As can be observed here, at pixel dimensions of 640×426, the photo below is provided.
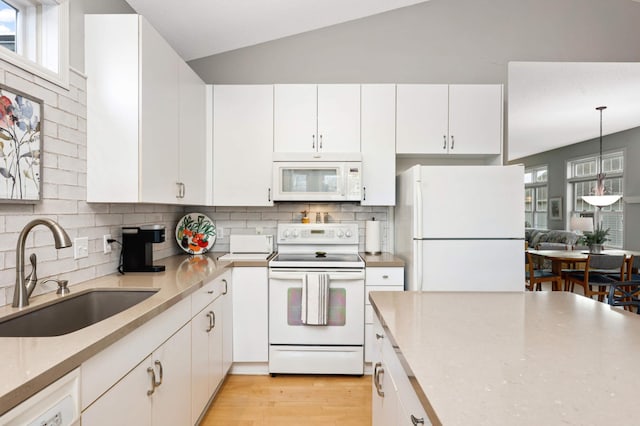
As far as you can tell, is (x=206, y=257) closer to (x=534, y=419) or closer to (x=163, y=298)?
(x=163, y=298)

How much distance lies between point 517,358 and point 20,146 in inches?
76.9

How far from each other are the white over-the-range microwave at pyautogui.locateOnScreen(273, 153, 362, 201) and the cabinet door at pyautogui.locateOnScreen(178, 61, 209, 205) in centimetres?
58

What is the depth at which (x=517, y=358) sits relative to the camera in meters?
0.94

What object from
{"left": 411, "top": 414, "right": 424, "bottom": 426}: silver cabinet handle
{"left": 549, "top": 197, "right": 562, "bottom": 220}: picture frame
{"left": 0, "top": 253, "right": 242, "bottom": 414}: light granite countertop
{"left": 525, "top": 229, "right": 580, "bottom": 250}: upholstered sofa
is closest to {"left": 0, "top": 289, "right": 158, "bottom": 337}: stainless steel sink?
{"left": 0, "top": 253, "right": 242, "bottom": 414}: light granite countertop

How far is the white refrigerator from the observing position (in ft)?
8.40

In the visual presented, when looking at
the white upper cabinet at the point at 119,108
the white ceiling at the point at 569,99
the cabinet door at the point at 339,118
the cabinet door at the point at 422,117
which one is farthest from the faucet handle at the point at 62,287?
the white ceiling at the point at 569,99

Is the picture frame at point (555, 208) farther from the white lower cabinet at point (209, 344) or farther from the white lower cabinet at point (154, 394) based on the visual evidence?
the white lower cabinet at point (154, 394)

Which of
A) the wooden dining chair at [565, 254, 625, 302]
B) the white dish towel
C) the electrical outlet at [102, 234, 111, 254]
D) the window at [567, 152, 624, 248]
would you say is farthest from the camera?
the window at [567, 152, 624, 248]

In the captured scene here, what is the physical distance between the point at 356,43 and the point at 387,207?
151 centimetres

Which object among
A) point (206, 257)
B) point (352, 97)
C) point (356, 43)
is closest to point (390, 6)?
point (356, 43)

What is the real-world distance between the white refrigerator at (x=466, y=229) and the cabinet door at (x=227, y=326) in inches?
53.1

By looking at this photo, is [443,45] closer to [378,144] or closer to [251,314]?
[378,144]

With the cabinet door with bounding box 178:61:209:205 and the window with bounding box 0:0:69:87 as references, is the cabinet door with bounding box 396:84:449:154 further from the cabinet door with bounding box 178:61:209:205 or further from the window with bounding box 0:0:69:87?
the window with bounding box 0:0:69:87

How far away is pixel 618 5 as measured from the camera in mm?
3211
